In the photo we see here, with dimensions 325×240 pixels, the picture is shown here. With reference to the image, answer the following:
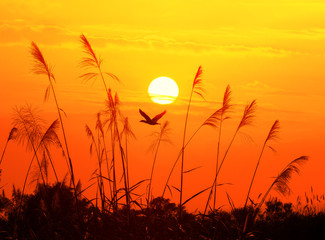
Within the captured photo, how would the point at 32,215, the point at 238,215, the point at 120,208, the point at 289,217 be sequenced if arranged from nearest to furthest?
the point at 120,208
the point at 32,215
the point at 238,215
the point at 289,217

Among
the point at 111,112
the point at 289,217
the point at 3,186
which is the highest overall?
the point at 111,112

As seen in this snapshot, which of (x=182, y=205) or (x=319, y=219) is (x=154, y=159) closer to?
(x=182, y=205)

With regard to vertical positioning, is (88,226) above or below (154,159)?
below

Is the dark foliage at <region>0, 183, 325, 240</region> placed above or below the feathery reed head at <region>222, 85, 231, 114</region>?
below

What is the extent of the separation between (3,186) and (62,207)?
198 centimetres

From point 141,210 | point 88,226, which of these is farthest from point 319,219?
point 88,226

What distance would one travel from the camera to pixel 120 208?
612cm

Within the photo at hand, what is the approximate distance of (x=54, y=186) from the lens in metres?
7.26

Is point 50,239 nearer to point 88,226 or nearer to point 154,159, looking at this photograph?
point 88,226

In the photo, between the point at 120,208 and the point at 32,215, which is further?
the point at 32,215

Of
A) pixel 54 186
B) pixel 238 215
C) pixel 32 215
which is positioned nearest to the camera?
pixel 32 215

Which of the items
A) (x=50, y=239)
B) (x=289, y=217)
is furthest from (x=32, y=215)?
(x=289, y=217)

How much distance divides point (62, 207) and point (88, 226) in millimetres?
924

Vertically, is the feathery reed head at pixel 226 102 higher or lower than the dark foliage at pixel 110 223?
higher
